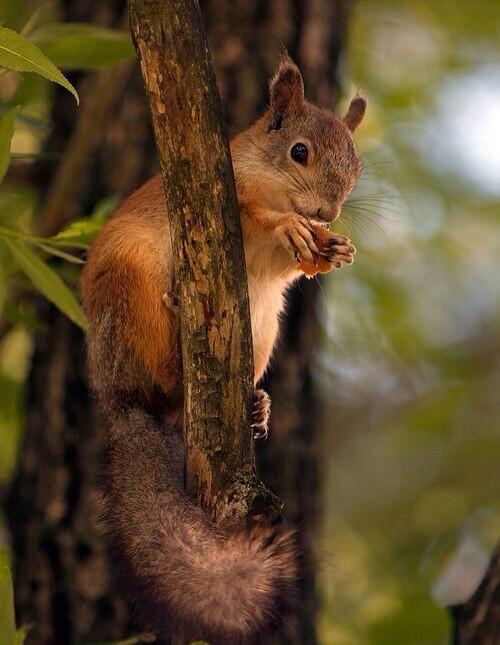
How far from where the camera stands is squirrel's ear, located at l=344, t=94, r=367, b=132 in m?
3.13

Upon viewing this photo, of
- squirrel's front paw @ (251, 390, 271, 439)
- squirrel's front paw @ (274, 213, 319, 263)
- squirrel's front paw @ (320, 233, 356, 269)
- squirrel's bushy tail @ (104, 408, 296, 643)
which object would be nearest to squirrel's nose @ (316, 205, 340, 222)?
squirrel's front paw @ (274, 213, 319, 263)

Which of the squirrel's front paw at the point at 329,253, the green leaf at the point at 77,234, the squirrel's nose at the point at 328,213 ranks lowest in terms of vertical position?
the green leaf at the point at 77,234

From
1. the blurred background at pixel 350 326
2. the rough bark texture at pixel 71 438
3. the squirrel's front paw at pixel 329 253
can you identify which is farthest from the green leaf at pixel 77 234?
the rough bark texture at pixel 71 438

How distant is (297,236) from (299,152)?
493mm

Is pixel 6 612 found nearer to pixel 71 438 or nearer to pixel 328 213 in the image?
pixel 328 213

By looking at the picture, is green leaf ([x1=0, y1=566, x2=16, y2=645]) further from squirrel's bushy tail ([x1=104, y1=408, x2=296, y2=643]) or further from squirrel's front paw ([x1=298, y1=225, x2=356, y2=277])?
squirrel's front paw ([x1=298, y1=225, x2=356, y2=277])

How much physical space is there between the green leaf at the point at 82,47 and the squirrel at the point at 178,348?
415 mm

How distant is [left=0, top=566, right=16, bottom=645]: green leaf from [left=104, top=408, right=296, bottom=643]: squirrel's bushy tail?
37cm

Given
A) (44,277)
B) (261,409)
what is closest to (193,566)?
(261,409)

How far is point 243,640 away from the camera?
2078 mm

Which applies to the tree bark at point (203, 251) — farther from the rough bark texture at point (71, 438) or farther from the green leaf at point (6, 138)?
the rough bark texture at point (71, 438)

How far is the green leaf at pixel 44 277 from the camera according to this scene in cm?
227

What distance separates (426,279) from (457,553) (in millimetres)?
1388

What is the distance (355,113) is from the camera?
314 centimetres
